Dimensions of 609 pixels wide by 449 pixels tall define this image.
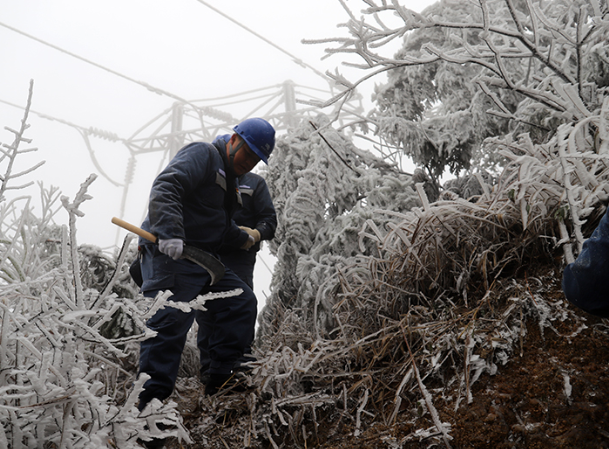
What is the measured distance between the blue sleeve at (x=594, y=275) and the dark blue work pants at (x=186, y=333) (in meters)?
1.83

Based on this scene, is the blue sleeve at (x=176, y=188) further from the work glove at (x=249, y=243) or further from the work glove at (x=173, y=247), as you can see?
the work glove at (x=249, y=243)

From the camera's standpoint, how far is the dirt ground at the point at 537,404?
4.74ft

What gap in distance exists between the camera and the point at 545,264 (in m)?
2.08

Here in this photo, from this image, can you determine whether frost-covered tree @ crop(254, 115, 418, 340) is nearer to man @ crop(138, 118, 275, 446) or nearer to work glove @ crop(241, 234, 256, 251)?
work glove @ crop(241, 234, 256, 251)

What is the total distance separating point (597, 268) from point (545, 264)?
3.01 ft

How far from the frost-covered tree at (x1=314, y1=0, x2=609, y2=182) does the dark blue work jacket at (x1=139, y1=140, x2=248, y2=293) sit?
2.91ft

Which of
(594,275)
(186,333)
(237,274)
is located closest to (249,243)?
(237,274)

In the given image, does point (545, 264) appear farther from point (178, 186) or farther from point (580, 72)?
point (178, 186)

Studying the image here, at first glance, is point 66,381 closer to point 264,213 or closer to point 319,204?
point 264,213

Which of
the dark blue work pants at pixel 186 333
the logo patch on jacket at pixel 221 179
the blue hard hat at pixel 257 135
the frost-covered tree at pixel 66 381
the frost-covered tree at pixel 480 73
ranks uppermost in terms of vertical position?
the frost-covered tree at pixel 480 73

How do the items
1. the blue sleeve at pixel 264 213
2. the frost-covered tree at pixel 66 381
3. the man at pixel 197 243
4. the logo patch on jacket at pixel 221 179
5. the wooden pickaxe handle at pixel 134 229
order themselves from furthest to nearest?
the blue sleeve at pixel 264 213, the logo patch on jacket at pixel 221 179, the man at pixel 197 243, the wooden pickaxe handle at pixel 134 229, the frost-covered tree at pixel 66 381

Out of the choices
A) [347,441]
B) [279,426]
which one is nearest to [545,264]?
[347,441]

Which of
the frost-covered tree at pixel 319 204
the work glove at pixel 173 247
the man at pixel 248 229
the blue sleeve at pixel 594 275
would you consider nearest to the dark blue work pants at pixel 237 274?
the man at pixel 248 229

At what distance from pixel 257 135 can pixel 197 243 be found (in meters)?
0.75
